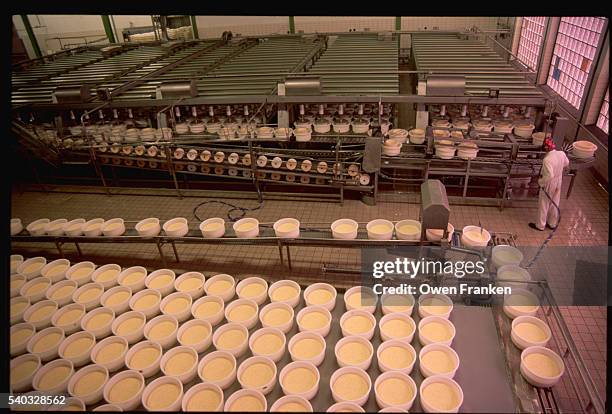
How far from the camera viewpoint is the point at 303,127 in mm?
6883

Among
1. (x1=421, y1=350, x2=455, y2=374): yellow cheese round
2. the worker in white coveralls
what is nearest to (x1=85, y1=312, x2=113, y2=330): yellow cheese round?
(x1=421, y1=350, x2=455, y2=374): yellow cheese round

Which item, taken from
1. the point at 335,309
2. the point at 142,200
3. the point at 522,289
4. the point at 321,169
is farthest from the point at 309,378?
the point at 142,200

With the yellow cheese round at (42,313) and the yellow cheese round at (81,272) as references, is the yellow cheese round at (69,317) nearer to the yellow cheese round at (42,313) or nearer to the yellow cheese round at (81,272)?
the yellow cheese round at (42,313)

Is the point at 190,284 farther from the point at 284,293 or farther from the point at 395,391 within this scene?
the point at 395,391

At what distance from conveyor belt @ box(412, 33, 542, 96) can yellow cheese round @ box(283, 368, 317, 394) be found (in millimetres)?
5523

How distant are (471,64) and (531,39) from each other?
6.04 m

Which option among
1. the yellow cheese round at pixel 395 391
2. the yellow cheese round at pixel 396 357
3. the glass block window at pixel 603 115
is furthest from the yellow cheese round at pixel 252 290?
the glass block window at pixel 603 115

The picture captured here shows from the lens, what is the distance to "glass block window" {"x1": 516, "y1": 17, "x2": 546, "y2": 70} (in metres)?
11.4

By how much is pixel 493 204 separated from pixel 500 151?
0.91 m

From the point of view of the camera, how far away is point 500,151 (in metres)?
6.21

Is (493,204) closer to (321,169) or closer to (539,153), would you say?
(539,153)

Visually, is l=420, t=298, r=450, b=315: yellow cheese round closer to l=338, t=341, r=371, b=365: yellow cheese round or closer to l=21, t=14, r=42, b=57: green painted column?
l=338, t=341, r=371, b=365: yellow cheese round

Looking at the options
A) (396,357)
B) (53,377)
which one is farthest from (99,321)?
(396,357)

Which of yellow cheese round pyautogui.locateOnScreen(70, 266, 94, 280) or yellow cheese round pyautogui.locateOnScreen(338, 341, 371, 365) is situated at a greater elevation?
yellow cheese round pyautogui.locateOnScreen(338, 341, 371, 365)
